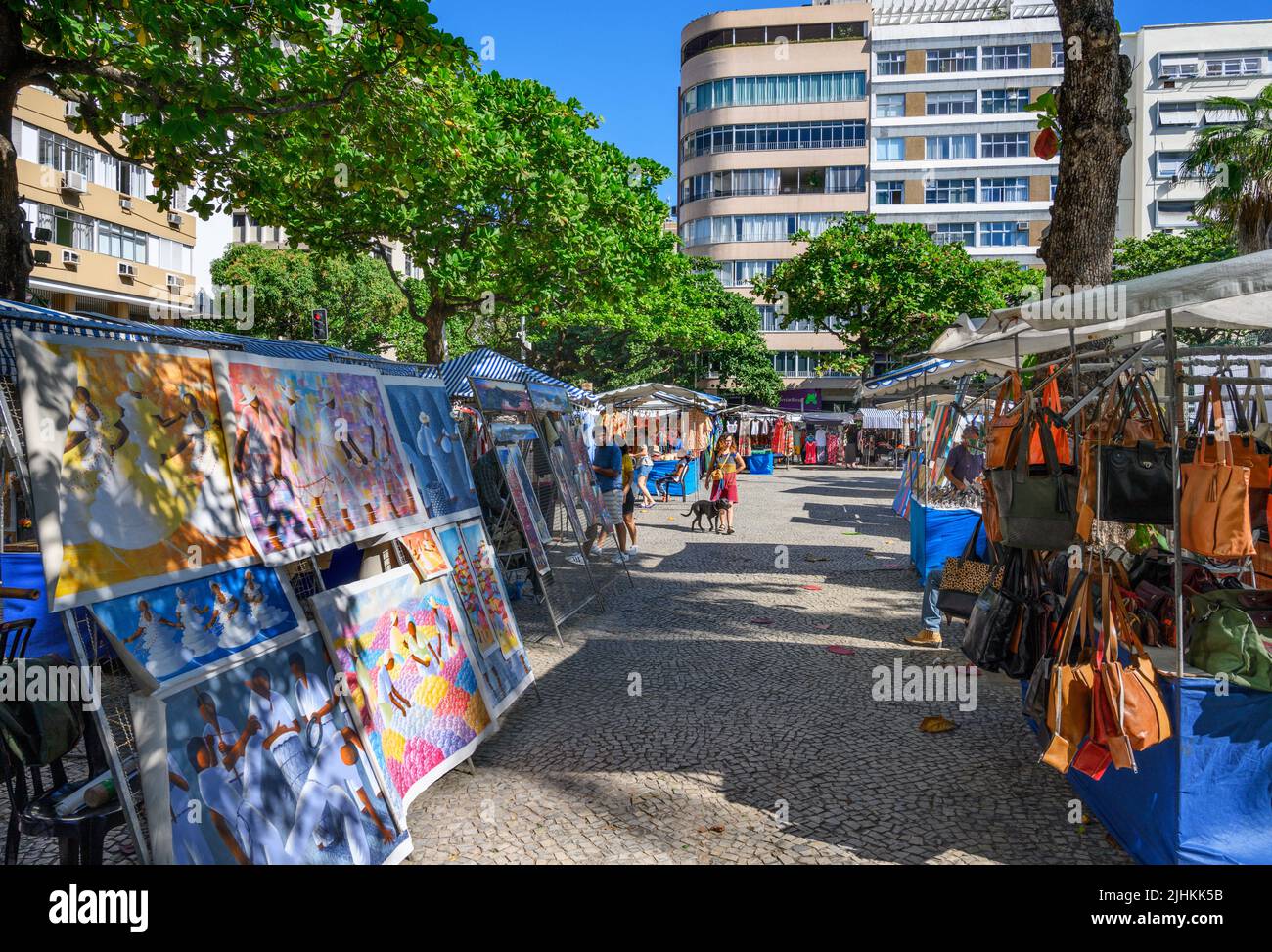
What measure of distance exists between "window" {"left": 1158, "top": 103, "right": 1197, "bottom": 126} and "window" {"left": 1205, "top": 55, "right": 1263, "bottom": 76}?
251 cm

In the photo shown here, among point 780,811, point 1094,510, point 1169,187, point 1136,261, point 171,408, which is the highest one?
point 1169,187

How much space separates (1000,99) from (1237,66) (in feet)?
53.2

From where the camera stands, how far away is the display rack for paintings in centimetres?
867

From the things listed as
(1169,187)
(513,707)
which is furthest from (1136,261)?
(513,707)

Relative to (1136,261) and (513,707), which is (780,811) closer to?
(513,707)

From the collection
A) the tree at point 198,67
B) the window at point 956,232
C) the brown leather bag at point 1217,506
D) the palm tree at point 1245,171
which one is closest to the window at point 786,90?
the window at point 956,232

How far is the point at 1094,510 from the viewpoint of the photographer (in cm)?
435

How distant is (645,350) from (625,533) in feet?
103

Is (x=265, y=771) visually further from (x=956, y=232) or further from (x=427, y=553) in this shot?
(x=956, y=232)

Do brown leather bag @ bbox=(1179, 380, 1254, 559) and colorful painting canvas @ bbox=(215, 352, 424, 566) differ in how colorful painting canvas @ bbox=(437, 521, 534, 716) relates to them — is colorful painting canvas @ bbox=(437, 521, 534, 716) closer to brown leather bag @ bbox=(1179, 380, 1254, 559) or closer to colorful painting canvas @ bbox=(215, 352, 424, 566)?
colorful painting canvas @ bbox=(215, 352, 424, 566)

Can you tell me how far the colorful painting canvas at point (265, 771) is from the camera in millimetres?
3061

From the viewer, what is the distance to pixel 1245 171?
62.0ft

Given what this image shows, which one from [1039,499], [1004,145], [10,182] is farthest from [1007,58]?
[10,182]

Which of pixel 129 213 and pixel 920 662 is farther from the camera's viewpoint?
pixel 129 213
